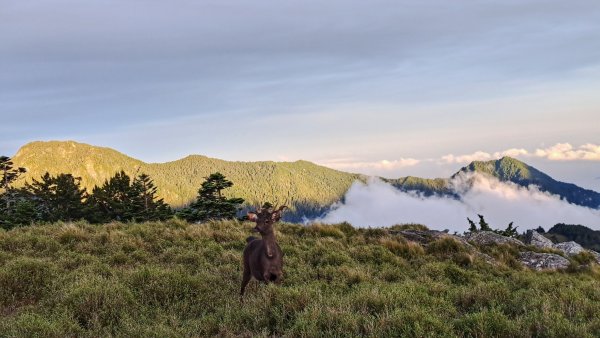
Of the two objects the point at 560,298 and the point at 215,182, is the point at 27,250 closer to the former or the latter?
the point at 560,298

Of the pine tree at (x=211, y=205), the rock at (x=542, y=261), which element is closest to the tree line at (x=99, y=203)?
the pine tree at (x=211, y=205)

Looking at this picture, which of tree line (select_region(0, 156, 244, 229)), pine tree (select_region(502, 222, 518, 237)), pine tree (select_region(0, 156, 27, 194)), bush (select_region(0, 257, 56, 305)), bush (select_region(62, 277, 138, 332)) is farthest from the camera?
pine tree (select_region(502, 222, 518, 237))

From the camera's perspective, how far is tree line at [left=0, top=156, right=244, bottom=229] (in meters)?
34.0

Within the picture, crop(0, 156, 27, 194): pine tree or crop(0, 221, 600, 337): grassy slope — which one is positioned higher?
crop(0, 156, 27, 194): pine tree

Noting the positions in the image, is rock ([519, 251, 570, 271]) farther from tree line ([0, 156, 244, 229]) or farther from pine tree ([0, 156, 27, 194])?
pine tree ([0, 156, 27, 194])

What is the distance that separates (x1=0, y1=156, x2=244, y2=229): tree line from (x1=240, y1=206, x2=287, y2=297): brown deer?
25466 millimetres

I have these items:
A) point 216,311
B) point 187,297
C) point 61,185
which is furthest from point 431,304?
point 61,185

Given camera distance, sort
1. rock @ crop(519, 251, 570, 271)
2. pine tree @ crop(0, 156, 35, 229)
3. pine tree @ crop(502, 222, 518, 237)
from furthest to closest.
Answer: pine tree @ crop(502, 222, 518, 237)
pine tree @ crop(0, 156, 35, 229)
rock @ crop(519, 251, 570, 271)

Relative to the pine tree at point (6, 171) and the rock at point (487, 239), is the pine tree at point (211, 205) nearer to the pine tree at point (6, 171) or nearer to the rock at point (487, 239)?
the pine tree at point (6, 171)

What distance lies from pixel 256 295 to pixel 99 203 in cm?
4102

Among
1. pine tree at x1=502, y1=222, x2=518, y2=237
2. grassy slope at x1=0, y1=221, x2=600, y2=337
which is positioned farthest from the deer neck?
pine tree at x1=502, y1=222, x2=518, y2=237

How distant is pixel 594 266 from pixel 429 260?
26.9ft

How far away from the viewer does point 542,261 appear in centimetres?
1644

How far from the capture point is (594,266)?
16.8 meters
